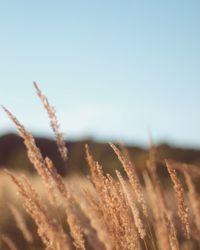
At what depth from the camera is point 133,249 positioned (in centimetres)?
220

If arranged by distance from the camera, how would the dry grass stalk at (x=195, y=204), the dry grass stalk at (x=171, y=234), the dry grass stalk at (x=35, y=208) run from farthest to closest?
the dry grass stalk at (x=171, y=234)
the dry grass stalk at (x=195, y=204)
the dry grass stalk at (x=35, y=208)

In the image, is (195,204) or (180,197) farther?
(195,204)

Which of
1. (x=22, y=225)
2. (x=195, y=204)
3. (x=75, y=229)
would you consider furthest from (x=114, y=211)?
(x=22, y=225)

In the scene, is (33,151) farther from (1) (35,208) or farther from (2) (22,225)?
(2) (22,225)

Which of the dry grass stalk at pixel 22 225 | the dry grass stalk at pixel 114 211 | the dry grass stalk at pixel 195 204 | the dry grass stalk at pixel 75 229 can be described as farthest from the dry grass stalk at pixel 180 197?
the dry grass stalk at pixel 22 225

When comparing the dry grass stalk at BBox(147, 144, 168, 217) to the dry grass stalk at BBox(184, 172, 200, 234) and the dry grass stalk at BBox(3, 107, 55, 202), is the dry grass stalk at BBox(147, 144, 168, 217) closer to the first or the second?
the dry grass stalk at BBox(184, 172, 200, 234)

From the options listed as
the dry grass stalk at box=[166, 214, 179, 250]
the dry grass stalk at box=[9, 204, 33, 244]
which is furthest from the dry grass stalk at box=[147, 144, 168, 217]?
the dry grass stalk at box=[9, 204, 33, 244]

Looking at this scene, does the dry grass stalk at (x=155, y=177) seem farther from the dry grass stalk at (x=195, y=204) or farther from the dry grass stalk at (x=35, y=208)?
the dry grass stalk at (x=35, y=208)

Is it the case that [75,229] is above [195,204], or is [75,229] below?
below

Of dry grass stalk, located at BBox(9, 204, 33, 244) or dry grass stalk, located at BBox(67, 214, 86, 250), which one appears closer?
dry grass stalk, located at BBox(67, 214, 86, 250)

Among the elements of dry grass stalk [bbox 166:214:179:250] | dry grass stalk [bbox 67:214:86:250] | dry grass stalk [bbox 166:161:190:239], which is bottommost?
dry grass stalk [bbox 67:214:86:250]

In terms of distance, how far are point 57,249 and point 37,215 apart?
406mm

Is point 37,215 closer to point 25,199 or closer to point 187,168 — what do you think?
point 25,199

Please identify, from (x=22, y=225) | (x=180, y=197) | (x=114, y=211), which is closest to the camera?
(x=180, y=197)
